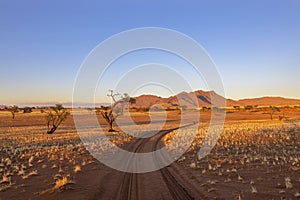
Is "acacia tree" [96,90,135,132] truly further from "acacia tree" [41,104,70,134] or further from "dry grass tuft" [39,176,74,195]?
"dry grass tuft" [39,176,74,195]

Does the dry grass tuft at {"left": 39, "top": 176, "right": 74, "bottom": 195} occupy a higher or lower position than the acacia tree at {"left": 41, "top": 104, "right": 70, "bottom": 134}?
lower

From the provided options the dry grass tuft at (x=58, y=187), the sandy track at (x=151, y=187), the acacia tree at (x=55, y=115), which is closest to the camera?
the sandy track at (x=151, y=187)

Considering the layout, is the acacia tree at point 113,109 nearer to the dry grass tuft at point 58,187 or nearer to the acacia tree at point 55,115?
the acacia tree at point 55,115

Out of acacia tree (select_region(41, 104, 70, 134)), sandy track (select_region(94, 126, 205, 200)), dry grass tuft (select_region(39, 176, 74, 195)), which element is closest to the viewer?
sandy track (select_region(94, 126, 205, 200))

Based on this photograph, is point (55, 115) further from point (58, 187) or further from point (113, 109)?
point (58, 187)

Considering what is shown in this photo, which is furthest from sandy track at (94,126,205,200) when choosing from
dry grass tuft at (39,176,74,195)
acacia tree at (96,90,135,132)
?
acacia tree at (96,90,135,132)

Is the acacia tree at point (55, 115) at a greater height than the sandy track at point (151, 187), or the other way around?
the acacia tree at point (55, 115)

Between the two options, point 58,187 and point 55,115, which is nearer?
point 58,187

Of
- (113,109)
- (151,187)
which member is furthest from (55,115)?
(151,187)

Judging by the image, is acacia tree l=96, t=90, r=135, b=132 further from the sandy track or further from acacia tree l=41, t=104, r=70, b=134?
the sandy track

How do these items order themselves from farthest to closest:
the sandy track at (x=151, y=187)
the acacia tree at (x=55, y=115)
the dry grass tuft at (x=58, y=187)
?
the acacia tree at (x=55, y=115) < the dry grass tuft at (x=58, y=187) < the sandy track at (x=151, y=187)

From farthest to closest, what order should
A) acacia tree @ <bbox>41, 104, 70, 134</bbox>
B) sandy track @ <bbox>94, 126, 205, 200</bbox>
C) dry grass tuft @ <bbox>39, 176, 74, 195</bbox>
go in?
acacia tree @ <bbox>41, 104, 70, 134</bbox>, dry grass tuft @ <bbox>39, 176, 74, 195</bbox>, sandy track @ <bbox>94, 126, 205, 200</bbox>

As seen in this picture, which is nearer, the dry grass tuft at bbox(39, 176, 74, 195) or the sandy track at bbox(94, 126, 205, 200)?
the sandy track at bbox(94, 126, 205, 200)

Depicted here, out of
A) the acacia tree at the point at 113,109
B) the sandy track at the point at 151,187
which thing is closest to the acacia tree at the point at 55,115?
the acacia tree at the point at 113,109
